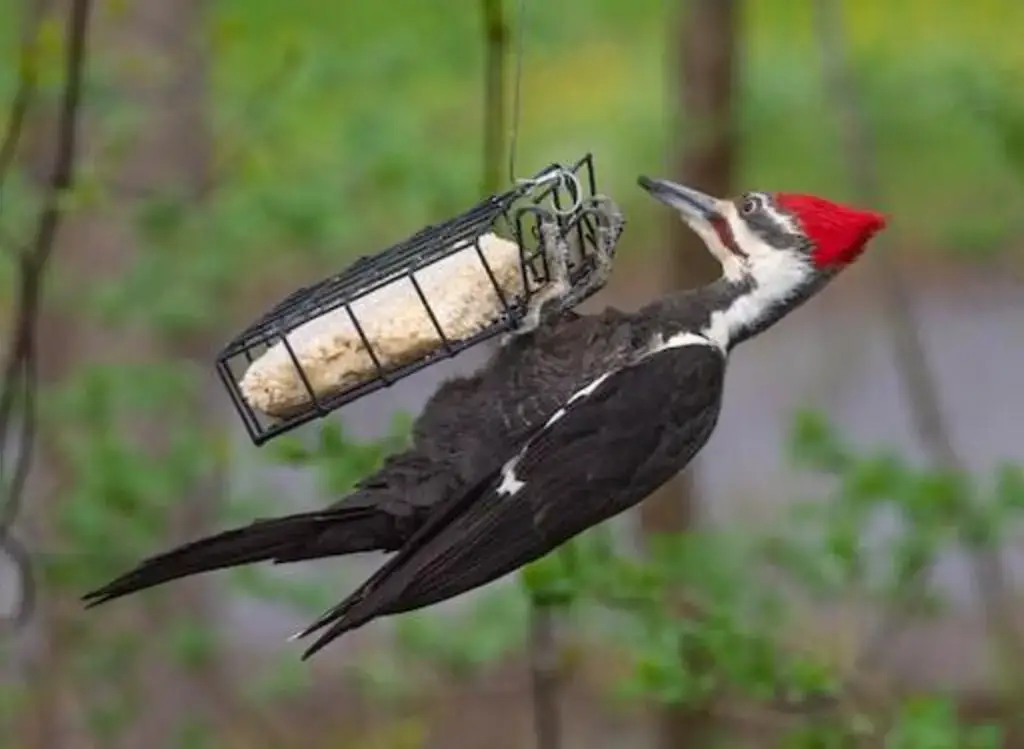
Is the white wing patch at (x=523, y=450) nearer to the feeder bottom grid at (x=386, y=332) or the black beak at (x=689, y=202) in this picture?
the feeder bottom grid at (x=386, y=332)

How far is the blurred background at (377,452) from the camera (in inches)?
131

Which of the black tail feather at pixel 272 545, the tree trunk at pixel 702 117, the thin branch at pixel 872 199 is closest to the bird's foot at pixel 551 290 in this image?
the black tail feather at pixel 272 545

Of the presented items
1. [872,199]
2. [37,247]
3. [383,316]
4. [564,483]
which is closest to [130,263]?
[37,247]

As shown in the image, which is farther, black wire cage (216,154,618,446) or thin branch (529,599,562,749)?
thin branch (529,599,562,749)

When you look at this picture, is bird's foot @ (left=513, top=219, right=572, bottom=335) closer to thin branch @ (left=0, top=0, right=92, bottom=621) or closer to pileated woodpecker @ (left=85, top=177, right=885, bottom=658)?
pileated woodpecker @ (left=85, top=177, right=885, bottom=658)

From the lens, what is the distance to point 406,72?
460 centimetres

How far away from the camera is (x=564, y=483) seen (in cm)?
255

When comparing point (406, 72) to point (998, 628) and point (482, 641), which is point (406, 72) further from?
point (998, 628)

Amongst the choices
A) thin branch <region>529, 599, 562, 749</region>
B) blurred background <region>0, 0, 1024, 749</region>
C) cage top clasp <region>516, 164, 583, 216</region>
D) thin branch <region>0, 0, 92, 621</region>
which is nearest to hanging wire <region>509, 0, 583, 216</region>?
cage top clasp <region>516, 164, 583, 216</region>

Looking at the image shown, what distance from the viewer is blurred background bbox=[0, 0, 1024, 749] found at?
3316 millimetres

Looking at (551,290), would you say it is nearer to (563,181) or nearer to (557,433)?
(563,181)

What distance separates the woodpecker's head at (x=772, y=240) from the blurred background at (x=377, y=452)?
0.44 m

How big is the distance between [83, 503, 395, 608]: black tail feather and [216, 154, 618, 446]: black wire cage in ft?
0.58

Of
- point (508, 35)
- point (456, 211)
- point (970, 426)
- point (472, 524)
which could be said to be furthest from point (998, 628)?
point (970, 426)
